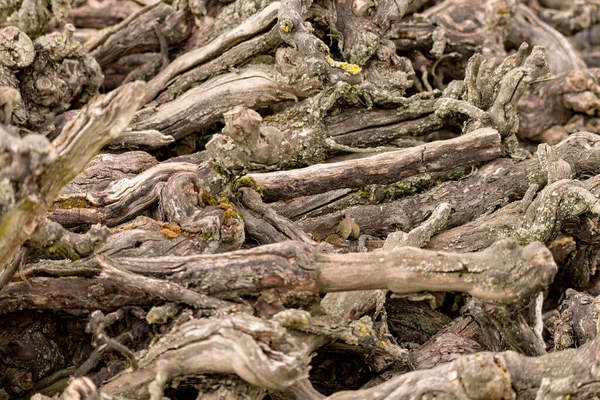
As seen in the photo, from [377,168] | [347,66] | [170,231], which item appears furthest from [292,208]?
[347,66]

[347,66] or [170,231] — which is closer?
[170,231]

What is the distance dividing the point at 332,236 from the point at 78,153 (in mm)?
2569

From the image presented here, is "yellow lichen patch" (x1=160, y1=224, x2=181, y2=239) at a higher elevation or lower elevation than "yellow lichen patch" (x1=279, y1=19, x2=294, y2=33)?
lower

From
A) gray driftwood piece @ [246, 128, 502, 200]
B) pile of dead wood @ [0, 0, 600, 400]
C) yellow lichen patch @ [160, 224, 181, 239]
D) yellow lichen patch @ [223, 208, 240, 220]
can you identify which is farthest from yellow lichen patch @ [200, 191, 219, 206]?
gray driftwood piece @ [246, 128, 502, 200]

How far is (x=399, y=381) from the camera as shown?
472 centimetres

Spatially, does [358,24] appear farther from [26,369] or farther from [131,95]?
[26,369]

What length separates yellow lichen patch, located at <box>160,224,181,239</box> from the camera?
18.2 feet

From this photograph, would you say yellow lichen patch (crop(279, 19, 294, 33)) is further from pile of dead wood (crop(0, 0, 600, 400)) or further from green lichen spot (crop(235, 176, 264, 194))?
green lichen spot (crop(235, 176, 264, 194))

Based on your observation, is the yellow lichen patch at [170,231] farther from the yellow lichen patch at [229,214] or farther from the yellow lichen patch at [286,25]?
the yellow lichen patch at [286,25]

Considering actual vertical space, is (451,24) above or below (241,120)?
below

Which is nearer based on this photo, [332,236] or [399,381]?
[399,381]

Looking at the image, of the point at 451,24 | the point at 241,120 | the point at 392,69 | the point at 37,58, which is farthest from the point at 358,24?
the point at 37,58

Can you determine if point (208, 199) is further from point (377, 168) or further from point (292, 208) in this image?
point (377, 168)

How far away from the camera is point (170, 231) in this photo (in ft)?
18.3
